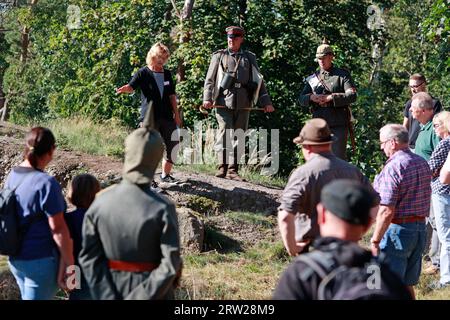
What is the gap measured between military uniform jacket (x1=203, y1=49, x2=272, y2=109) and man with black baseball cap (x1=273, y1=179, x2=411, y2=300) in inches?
230

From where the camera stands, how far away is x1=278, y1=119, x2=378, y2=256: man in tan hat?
16.2 ft

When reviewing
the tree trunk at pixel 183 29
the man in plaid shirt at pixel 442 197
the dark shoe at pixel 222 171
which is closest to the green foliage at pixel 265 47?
the tree trunk at pixel 183 29

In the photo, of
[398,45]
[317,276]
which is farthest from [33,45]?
[317,276]

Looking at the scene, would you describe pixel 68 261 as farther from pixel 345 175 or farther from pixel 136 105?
pixel 136 105

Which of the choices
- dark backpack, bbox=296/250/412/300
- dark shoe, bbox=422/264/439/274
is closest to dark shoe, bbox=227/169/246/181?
dark shoe, bbox=422/264/439/274

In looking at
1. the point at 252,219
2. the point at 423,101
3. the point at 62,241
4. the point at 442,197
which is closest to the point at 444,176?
the point at 442,197

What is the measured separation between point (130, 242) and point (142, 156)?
472mm

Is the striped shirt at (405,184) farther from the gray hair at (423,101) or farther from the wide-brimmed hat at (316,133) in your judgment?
the gray hair at (423,101)

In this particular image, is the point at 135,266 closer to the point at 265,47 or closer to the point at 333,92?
the point at 333,92

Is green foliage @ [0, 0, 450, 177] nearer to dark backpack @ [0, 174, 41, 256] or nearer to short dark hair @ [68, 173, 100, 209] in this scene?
short dark hair @ [68, 173, 100, 209]

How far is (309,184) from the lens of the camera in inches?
195

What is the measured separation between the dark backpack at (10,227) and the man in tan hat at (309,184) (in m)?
1.59

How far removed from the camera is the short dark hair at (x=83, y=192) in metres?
4.91
